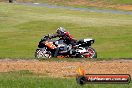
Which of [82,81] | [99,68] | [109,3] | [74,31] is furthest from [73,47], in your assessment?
[109,3]

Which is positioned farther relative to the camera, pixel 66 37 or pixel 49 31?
pixel 49 31

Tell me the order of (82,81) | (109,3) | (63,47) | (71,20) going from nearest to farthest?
(82,81) → (63,47) → (71,20) → (109,3)

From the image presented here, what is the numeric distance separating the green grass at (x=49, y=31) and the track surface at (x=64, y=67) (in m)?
5.62

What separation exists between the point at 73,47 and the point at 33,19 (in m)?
30.2

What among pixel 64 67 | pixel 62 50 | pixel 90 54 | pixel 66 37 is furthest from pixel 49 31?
pixel 64 67

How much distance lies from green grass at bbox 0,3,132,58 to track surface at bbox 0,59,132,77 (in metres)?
5.62

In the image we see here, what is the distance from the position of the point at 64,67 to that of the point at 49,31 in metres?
25.7

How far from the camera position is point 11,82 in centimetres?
1312

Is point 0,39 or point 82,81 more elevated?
point 82,81

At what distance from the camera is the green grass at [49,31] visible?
29.8 meters

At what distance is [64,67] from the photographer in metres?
18.5

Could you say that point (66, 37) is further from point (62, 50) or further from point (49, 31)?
point (49, 31)

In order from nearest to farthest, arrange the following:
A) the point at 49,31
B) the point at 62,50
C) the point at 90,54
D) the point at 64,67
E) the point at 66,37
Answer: the point at 64,67 → the point at 90,54 → the point at 66,37 → the point at 62,50 → the point at 49,31

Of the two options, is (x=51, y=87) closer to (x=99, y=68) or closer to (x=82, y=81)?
(x=82, y=81)
